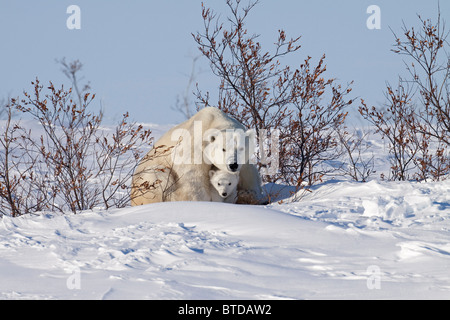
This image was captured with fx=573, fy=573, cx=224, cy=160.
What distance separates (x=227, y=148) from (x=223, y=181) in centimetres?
49

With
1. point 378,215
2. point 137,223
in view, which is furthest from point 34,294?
point 378,215

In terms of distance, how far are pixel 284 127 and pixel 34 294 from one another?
22.2 ft

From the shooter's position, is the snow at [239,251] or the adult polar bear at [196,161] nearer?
the snow at [239,251]

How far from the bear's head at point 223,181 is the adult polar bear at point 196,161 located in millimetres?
88

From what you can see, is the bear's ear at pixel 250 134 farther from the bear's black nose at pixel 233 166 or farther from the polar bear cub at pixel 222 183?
the bear's black nose at pixel 233 166

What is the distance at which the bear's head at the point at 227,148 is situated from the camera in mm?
6857

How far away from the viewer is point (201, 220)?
17.1 feet

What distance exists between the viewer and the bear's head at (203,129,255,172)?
22.5 feet

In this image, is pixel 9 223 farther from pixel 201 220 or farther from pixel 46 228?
pixel 201 220

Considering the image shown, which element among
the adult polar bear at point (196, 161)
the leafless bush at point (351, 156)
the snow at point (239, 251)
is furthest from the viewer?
the leafless bush at point (351, 156)

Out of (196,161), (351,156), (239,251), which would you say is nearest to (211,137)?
(196,161)

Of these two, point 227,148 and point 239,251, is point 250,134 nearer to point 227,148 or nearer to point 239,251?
point 227,148

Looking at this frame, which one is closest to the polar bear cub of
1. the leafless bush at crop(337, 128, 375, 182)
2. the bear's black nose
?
the bear's black nose

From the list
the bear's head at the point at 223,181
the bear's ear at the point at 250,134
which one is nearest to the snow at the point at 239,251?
the bear's head at the point at 223,181
